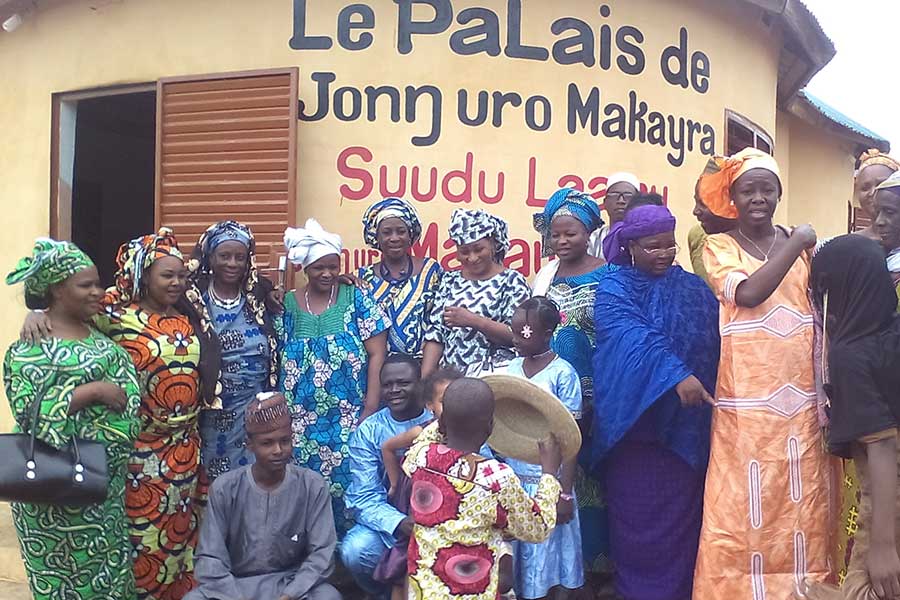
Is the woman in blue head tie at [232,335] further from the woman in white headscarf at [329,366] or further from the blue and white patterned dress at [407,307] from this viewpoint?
the blue and white patterned dress at [407,307]

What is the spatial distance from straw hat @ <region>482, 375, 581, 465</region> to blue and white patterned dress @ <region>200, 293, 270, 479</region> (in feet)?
4.01

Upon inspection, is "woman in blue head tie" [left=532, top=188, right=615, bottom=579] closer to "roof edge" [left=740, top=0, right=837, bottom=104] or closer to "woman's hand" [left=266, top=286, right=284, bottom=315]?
"woman's hand" [left=266, top=286, right=284, bottom=315]

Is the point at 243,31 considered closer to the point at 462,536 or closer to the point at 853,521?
the point at 462,536

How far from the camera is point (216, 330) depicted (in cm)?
403

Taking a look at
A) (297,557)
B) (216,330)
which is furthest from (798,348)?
(216,330)

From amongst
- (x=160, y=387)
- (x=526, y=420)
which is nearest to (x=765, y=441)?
(x=526, y=420)

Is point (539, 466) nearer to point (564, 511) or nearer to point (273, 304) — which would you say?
point (564, 511)

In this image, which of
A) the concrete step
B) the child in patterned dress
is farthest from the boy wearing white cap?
the concrete step

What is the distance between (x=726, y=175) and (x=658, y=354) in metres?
0.71

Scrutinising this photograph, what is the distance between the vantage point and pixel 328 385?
4148 millimetres

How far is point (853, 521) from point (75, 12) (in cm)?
521

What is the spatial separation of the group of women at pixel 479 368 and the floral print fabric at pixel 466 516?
0.70 metres

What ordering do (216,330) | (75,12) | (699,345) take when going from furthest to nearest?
(75,12) → (216,330) → (699,345)

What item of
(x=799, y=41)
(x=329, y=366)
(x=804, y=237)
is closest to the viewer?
(x=804, y=237)
